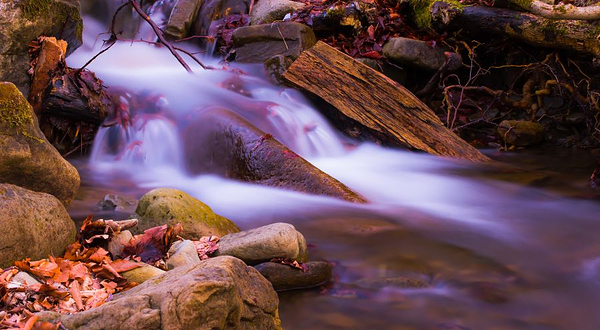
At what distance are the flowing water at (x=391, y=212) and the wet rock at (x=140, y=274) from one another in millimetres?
793

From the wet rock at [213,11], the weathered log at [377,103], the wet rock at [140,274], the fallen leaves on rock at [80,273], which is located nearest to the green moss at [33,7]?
the weathered log at [377,103]

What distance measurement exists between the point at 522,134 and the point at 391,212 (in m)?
3.73

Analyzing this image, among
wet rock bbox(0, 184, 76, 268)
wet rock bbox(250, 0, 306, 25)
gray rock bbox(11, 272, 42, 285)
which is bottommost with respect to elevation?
gray rock bbox(11, 272, 42, 285)

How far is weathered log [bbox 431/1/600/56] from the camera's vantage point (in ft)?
22.9

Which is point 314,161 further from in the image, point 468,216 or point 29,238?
point 29,238

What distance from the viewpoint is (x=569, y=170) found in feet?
21.9

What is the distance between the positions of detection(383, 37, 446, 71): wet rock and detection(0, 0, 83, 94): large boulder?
15.0 ft

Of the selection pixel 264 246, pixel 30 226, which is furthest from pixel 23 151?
pixel 264 246

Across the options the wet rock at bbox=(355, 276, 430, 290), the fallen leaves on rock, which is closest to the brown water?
the wet rock at bbox=(355, 276, 430, 290)

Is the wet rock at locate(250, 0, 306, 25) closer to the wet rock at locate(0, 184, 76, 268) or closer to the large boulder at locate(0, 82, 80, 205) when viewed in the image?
the large boulder at locate(0, 82, 80, 205)

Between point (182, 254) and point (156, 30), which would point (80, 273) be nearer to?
point (182, 254)

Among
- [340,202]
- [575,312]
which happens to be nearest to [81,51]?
[340,202]

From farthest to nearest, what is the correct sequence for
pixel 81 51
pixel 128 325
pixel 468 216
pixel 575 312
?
pixel 81 51
pixel 468 216
pixel 575 312
pixel 128 325

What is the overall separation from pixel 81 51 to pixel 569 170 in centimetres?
761
